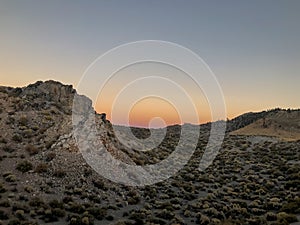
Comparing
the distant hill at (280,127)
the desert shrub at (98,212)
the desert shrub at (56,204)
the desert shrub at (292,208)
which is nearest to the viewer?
the desert shrub at (98,212)

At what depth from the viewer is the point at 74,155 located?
1310 inches

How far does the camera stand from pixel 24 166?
29641 millimetres

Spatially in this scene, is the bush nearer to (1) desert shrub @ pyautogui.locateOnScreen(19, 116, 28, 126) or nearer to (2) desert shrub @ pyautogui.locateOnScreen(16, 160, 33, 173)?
(1) desert shrub @ pyautogui.locateOnScreen(19, 116, 28, 126)

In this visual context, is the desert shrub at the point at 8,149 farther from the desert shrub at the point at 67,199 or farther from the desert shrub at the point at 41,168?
the desert shrub at the point at 67,199

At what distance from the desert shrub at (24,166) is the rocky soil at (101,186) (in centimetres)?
8

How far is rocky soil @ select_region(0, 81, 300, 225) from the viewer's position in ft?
76.6

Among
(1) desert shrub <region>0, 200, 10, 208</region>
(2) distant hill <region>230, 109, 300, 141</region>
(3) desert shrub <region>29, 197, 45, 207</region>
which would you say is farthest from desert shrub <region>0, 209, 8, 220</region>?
(2) distant hill <region>230, 109, 300, 141</region>

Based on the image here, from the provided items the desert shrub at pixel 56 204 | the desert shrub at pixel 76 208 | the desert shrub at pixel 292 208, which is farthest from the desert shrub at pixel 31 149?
the desert shrub at pixel 292 208

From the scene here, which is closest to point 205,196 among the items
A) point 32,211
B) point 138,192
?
point 138,192

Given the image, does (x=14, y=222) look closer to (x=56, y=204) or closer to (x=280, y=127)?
(x=56, y=204)

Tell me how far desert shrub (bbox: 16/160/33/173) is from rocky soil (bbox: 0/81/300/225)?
3.3 inches

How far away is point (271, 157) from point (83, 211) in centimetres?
4056

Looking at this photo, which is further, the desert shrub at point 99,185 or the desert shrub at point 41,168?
the desert shrub at point 99,185

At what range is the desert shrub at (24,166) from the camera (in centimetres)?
2929
